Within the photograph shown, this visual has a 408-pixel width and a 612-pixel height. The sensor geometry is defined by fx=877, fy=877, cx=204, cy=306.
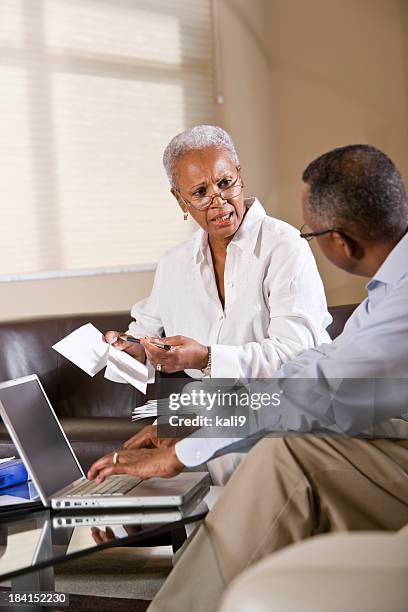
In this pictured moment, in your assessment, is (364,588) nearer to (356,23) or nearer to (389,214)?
(389,214)

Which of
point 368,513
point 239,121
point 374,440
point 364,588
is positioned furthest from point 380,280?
point 239,121

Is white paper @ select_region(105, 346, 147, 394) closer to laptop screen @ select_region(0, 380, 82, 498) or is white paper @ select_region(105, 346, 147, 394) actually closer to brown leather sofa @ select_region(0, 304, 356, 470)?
laptop screen @ select_region(0, 380, 82, 498)

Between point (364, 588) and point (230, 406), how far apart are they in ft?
3.66

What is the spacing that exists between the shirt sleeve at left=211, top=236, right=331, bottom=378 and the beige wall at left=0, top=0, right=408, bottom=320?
231cm

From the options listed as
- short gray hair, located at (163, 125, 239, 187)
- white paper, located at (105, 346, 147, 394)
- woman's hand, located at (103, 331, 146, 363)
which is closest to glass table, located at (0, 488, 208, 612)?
white paper, located at (105, 346, 147, 394)

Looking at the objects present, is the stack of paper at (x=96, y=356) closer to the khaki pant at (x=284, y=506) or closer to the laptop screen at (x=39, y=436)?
the laptop screen at (x=39, y=436)

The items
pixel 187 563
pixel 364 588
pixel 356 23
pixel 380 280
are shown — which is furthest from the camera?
pixel 356 23

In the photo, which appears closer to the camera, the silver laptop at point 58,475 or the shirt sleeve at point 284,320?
the silver laptop at point 58,475

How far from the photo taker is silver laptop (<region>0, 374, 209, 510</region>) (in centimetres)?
181

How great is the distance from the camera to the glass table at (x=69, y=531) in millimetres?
1559

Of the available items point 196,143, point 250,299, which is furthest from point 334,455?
point 196,143

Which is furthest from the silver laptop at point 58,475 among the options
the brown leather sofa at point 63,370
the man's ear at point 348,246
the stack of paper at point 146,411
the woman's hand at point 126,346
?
the brown leather sofa at point 63,370

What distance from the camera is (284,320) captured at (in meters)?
2.49

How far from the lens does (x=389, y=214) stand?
67.7 inches
